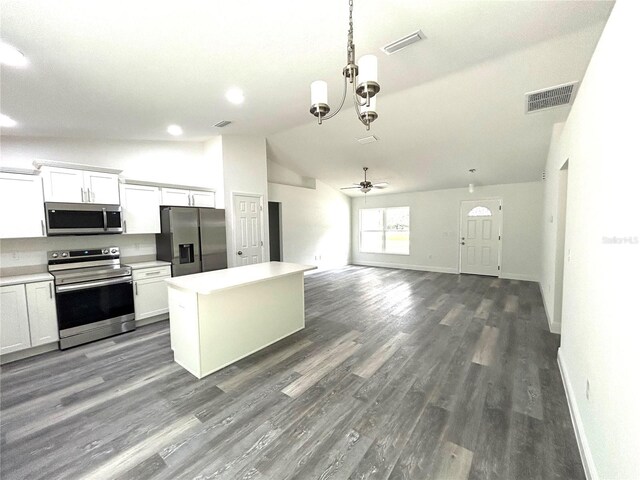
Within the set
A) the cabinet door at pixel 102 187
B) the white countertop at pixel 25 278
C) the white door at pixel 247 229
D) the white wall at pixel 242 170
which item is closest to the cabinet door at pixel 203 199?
the white wall at pixel 242 170

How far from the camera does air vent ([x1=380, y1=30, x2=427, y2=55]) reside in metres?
2.20

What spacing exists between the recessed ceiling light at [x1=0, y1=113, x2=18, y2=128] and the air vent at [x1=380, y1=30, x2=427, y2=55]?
3908 millimetres

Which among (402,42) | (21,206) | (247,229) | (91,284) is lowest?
(91,284)

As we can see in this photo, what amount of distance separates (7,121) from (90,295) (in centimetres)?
208

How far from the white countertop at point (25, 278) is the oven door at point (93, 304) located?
0.17 meters

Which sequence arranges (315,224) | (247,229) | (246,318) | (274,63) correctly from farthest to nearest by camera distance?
(315,224) → (247,229) → (246,318) → (274,63)

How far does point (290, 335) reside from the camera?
3381mm

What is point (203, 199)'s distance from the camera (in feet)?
15.0

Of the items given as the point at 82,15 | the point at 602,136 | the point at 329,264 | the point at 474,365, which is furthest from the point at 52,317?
the point at 329,264

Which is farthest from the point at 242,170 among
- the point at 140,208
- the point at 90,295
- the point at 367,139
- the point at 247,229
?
the point at 90,295

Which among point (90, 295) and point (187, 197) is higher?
point (187, 197)

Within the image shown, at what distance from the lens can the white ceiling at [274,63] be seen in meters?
1.85

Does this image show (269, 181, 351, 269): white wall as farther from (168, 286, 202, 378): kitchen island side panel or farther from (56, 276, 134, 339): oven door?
(168, 286, 202, 378): kitchen island side panel

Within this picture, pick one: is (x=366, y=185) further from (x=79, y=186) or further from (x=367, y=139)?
(x=79, y=186)
